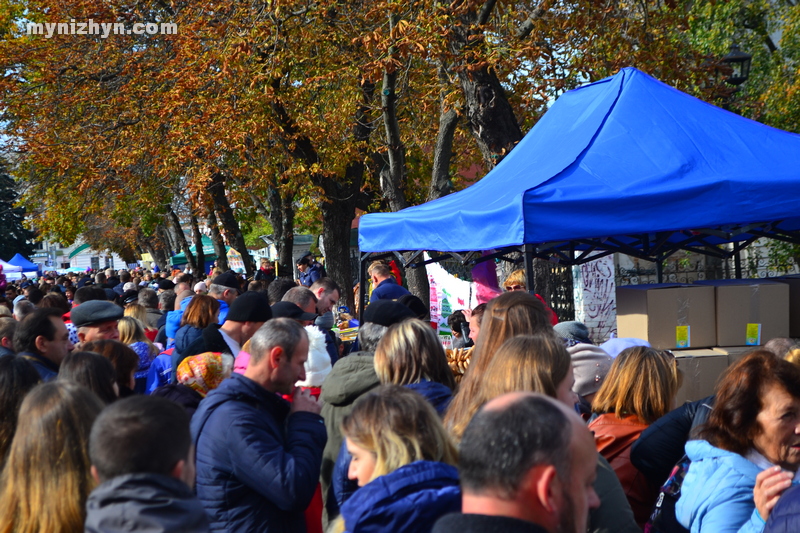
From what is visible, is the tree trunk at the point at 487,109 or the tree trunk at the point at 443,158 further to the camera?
the tree trunk at the point at 443,158

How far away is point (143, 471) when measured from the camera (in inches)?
82.3

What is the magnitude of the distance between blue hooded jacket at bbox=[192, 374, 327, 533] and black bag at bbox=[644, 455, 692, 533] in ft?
4.51

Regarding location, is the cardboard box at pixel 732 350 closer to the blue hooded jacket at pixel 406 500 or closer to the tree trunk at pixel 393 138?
the blue hooded jacket at pixel 406 500

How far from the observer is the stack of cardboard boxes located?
17.0ft

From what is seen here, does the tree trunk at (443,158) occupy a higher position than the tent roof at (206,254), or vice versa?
the tree trunk at (443,158)

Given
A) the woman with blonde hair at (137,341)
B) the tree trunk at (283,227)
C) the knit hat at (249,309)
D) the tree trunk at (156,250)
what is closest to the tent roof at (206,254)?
the tree trunk at (156,250)

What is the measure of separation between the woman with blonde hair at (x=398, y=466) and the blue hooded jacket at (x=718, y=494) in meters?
0.96

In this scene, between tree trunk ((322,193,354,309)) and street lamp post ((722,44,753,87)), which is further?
tree trunk ((322,193,354,309))

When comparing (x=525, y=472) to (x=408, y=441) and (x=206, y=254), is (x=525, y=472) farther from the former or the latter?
(x=206, y=254)

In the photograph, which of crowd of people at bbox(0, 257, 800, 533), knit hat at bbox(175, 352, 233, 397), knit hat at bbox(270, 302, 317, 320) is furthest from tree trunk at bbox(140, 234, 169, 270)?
crowd of people at bbox(0, 257, 800, 533)

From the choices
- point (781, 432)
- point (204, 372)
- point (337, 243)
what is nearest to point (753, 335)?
point (781, 432)

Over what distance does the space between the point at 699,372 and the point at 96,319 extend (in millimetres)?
4239

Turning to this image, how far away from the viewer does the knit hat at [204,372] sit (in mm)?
4551

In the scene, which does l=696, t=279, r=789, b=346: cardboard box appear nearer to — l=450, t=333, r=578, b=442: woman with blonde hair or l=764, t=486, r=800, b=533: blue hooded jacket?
l=450, t=333, r=578, b=442: woman with blonde hair
